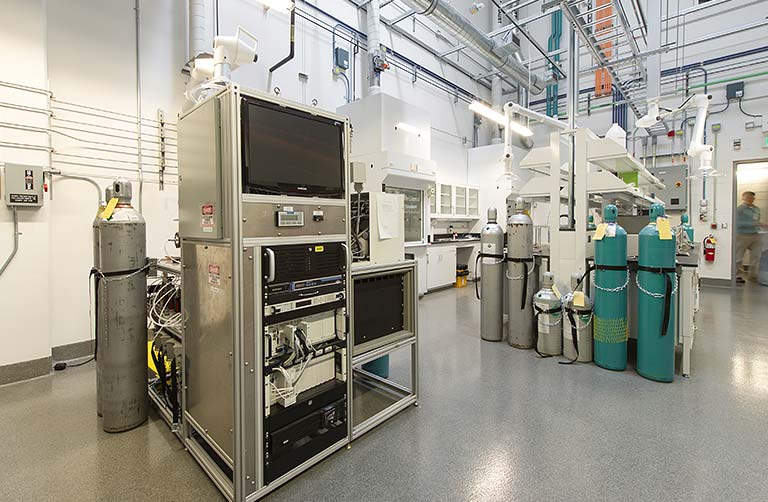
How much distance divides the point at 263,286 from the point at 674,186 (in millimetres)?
7413

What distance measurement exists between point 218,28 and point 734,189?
8492 millimetres

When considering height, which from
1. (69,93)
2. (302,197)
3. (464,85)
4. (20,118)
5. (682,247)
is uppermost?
(464,85)

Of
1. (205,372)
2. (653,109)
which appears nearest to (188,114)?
(205,372)

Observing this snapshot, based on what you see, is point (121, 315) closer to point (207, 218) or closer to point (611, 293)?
point (207, 218)

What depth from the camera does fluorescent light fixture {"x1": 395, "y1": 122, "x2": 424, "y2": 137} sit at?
4895 mm

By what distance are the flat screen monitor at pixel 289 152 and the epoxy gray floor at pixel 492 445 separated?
1333 mm

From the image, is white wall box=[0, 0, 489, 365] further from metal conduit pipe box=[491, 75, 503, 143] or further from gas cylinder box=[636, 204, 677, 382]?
metal conduit pipe box=[491, 75, 503, 143]

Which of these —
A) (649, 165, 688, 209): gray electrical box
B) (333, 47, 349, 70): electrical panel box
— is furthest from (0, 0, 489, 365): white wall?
(649, 165, 688, 209): gray electrical box

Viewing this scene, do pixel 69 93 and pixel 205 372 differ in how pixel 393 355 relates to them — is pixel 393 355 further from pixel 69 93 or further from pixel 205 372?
pixel 69 93

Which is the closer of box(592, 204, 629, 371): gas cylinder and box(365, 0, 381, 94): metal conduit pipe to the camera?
box(592, 204, 629, 371): gas cylinder

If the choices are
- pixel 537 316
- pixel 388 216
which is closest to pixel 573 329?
pixel 537 316

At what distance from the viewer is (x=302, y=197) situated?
1610 mm

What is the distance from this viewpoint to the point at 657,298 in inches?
100.0

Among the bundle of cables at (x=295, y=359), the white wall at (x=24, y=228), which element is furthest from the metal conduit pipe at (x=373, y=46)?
the bundle of cables at (x=295, y=359)
